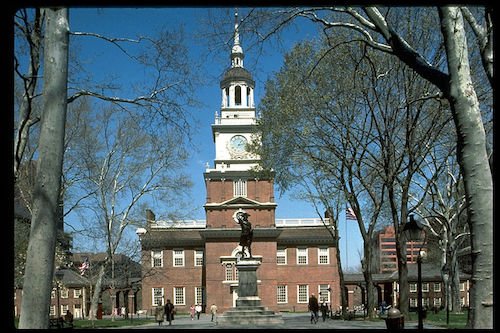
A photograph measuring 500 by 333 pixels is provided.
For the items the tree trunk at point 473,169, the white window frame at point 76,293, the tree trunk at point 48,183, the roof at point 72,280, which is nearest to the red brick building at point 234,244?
the roof at point 72,280

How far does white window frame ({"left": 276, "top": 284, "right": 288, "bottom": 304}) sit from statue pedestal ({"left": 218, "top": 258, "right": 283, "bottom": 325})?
28258 millimetres

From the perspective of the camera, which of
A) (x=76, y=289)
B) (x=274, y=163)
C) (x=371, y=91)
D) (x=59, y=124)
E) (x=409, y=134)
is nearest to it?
(x=59, y=124)

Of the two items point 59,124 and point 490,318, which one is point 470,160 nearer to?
point 490,318

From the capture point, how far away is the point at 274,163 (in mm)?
25672

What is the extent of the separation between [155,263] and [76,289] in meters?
12.8

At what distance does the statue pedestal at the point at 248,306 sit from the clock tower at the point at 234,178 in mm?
24899

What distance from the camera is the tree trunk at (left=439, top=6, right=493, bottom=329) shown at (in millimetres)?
7512

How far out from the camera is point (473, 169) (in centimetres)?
777

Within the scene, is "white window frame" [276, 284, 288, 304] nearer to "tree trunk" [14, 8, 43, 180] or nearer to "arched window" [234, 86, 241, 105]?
"arched window" [234, 86, 241, 105]

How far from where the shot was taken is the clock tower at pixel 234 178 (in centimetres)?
5431

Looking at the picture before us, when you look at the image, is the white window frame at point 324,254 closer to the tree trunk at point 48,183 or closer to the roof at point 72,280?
the roof at point 72,280

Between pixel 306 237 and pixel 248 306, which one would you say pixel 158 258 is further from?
pixel 248 306
